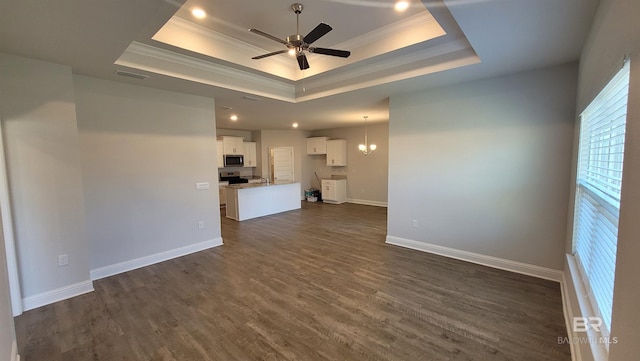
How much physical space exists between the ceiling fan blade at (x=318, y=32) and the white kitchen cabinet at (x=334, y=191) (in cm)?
658

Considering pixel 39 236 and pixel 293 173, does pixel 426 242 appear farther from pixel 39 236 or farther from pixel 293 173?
pixel 293 173

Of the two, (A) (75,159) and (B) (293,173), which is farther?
(B) (293,173)

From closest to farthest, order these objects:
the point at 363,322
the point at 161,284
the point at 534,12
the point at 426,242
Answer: the point at 534,12 < the point at 363,322 < the point at 161,284 < the point at 426,242

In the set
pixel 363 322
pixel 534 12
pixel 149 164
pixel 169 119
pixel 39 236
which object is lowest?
pixel 363 322

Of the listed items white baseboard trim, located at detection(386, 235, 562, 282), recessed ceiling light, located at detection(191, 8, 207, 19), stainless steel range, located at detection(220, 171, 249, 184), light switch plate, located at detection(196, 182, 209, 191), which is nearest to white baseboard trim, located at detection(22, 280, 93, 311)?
light switch plate, located at detection(196, 182, 209, 191)

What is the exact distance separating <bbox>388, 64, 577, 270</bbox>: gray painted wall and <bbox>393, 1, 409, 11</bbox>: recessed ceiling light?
164 cm

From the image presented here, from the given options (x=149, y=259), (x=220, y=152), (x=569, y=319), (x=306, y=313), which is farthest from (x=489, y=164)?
(x=220, y=152)

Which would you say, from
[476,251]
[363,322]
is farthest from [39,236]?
[476,251]

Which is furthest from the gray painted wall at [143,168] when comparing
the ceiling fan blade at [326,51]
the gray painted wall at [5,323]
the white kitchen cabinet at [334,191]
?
the white kitchen cabinet at [334,191]

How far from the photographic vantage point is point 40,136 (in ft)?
9.12

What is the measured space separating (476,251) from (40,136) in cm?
542

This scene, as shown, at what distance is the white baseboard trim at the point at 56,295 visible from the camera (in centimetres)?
277

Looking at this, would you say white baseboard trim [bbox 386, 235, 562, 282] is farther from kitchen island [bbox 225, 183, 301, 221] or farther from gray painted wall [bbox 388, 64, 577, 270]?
kitchen island [bbox 225, 183, 301, 221]

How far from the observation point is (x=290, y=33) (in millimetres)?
3102
